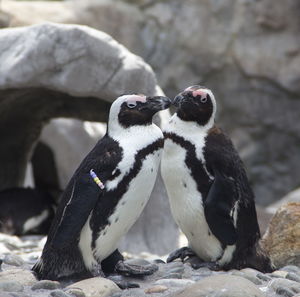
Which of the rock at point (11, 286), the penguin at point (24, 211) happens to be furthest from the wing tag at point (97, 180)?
the penguin at point (24, 211)

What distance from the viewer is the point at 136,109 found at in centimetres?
350

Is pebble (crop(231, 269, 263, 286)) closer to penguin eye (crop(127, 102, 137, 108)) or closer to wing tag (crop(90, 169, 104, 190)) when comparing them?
wing tag (crop(90, 169, 104, 190))

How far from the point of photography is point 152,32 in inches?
364

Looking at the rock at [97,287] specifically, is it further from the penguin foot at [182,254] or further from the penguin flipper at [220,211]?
the penguin foot at [182,254]

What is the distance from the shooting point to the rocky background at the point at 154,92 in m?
3.75

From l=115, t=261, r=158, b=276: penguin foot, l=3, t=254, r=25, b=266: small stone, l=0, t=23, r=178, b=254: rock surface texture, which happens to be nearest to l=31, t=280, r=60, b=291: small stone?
l=115, t=261, r=158, b=276: penguin foot

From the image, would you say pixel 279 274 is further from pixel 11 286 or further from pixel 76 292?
pixel 11 286

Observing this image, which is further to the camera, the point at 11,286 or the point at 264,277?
the point at 264,277

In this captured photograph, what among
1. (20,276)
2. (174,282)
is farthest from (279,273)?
(20,276)

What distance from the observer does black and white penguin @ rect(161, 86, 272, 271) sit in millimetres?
3650

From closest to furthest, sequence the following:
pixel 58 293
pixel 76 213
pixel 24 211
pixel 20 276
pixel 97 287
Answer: pixel 58 293 → pixel 97 287 → pixel 76 213 → pixel 20 276 → pixel 24 211

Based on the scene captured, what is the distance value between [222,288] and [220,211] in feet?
2.29

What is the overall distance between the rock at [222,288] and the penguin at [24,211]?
3.22m

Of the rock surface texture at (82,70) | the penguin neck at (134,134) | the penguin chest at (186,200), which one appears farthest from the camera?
the rock surface texture at (82,70)
